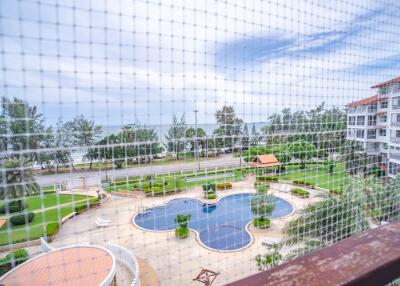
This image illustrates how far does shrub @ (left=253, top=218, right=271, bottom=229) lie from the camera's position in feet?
22.0

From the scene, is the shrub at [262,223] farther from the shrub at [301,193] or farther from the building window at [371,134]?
the building window at [371,134]

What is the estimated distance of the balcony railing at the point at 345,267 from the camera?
1.44 feet

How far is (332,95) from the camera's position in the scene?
1.56 m

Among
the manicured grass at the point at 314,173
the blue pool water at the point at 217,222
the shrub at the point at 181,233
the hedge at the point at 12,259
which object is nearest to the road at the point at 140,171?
the hedge at the point at 12,259

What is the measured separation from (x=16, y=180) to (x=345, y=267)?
0.94 meters

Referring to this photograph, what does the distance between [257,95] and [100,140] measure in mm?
782

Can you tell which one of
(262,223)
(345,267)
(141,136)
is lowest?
(262,223)

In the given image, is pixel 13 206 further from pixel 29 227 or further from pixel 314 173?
pixel 314 173

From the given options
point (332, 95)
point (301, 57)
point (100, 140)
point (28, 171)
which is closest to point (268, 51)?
point (301, 57)

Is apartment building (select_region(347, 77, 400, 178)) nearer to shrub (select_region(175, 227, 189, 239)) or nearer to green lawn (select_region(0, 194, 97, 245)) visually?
green lawn (select_region(0, 194, 97, 245))

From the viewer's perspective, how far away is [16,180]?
863mm

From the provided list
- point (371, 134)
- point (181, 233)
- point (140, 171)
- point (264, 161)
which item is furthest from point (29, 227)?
point (371, 134)

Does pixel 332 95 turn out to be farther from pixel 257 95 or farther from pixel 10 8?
pixel 10 8

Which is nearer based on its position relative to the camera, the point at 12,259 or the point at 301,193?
the point at 12,259
